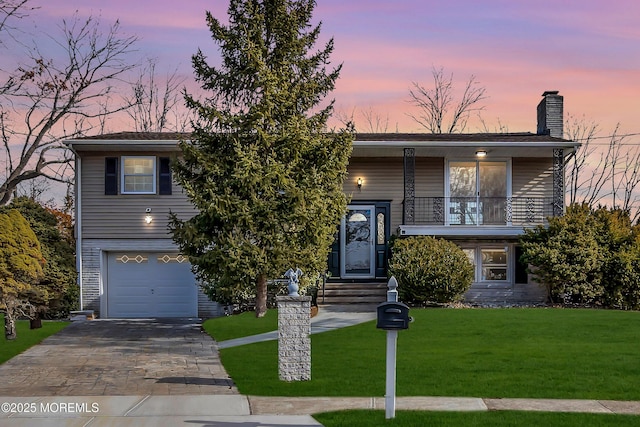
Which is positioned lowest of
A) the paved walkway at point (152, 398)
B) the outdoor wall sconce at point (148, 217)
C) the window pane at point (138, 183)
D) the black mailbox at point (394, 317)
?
the paved walkway at point (152, 398)

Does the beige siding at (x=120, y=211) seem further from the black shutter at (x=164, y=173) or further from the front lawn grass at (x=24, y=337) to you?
the front lawn grass at (x=24, y=337)

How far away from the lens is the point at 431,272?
1866cm

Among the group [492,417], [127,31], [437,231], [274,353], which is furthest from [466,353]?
[127,31]

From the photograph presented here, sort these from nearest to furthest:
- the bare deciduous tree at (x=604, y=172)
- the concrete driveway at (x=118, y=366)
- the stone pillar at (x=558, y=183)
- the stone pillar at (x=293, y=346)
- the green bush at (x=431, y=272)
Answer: the concrete driveway at (x=118, y=366)
the stone pillar at (x=293, y=346)
the green bush at (x=431, y=272)
the stone pillar at (x=558, y=183)
the bare deciduous tree at (x=604, y=172)

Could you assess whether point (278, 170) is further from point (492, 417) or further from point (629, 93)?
point (629, 93)

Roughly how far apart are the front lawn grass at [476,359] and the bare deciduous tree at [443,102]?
77.3ft

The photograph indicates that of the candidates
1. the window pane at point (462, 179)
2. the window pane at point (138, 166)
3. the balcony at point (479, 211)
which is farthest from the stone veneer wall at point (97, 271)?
the window pane at point (462, 179)

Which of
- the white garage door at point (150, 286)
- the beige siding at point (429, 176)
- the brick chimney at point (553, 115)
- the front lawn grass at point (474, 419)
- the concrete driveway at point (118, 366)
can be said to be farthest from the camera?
the brick chimney at point (553, 115)

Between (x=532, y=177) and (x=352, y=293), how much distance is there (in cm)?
711

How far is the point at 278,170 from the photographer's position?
16.0 meters

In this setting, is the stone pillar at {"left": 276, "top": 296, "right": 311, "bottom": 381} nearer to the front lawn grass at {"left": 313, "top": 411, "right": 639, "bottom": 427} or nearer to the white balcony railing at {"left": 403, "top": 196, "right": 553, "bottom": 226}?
the front lawn grass at {"left": 313, "top": 411, "right": 639, "bottom": 427}

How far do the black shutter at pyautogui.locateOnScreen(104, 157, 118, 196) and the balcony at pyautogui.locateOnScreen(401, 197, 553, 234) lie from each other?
31.0 ft

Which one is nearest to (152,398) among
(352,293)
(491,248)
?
(352,293)

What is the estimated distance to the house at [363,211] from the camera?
21.6 metres
